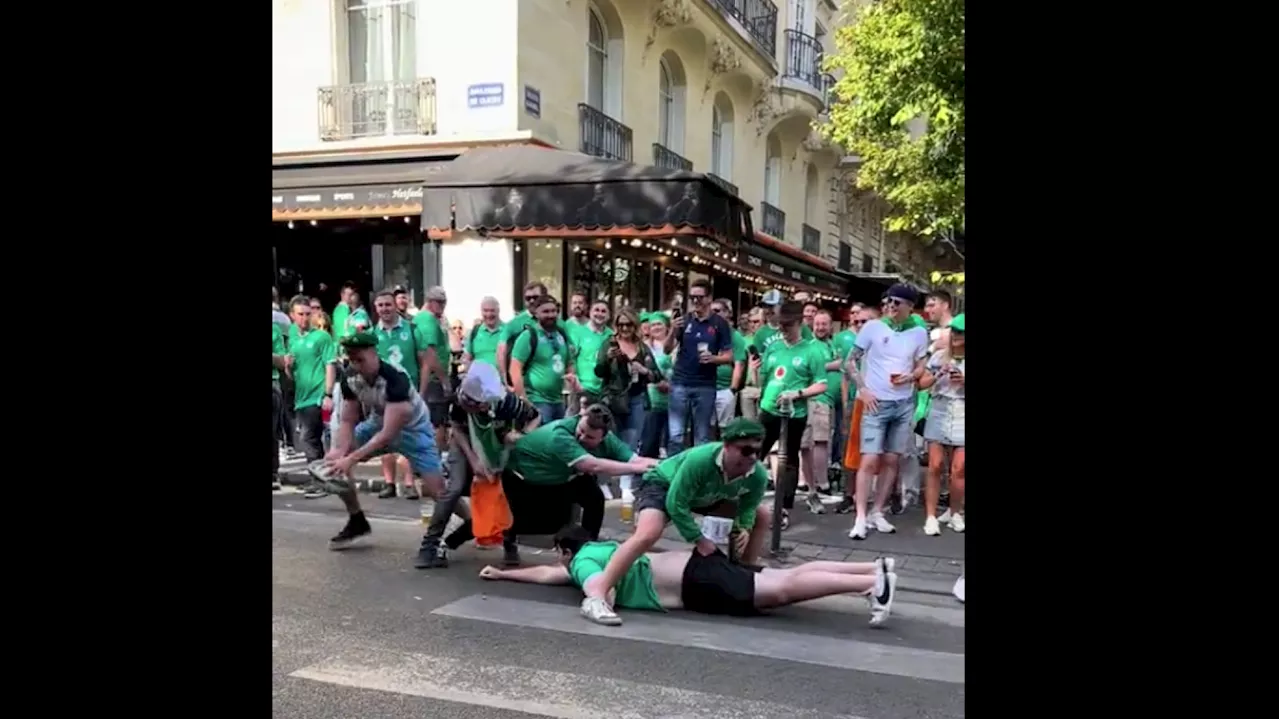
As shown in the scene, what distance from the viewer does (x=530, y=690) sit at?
4.06 m

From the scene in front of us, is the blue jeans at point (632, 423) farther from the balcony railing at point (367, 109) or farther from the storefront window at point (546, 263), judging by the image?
the balcony railing at point (367, 109)

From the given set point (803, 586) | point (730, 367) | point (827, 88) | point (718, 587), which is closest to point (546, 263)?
point (730, 367)

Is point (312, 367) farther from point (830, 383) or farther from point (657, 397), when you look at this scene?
point (830, 383)

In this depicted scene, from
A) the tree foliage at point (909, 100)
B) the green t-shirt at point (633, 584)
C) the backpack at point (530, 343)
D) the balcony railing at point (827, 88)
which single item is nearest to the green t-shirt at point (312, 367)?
the backpack at point (530, 343)

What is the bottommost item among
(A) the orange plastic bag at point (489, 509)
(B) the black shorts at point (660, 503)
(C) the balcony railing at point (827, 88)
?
(A) the orange plastic bag at point (489, 509)

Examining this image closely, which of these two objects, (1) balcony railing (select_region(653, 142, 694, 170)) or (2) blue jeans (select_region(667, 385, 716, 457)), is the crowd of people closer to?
(2) blue jeans (select_region(667, 385, 716, 457))

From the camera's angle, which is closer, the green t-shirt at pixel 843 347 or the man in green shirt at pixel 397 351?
the man in green shirt at pixel 397 351

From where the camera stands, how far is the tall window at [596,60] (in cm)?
1564

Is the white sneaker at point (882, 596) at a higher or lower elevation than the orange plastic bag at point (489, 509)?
lower

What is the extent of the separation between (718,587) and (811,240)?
2384 centimetres

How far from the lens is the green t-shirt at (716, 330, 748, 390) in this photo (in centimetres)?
878

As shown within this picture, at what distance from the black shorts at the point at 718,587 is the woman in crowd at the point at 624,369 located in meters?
3.02

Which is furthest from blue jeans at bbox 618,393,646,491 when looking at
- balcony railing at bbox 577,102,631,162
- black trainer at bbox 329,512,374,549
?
balcony railing at bbox 577,102,631,162
